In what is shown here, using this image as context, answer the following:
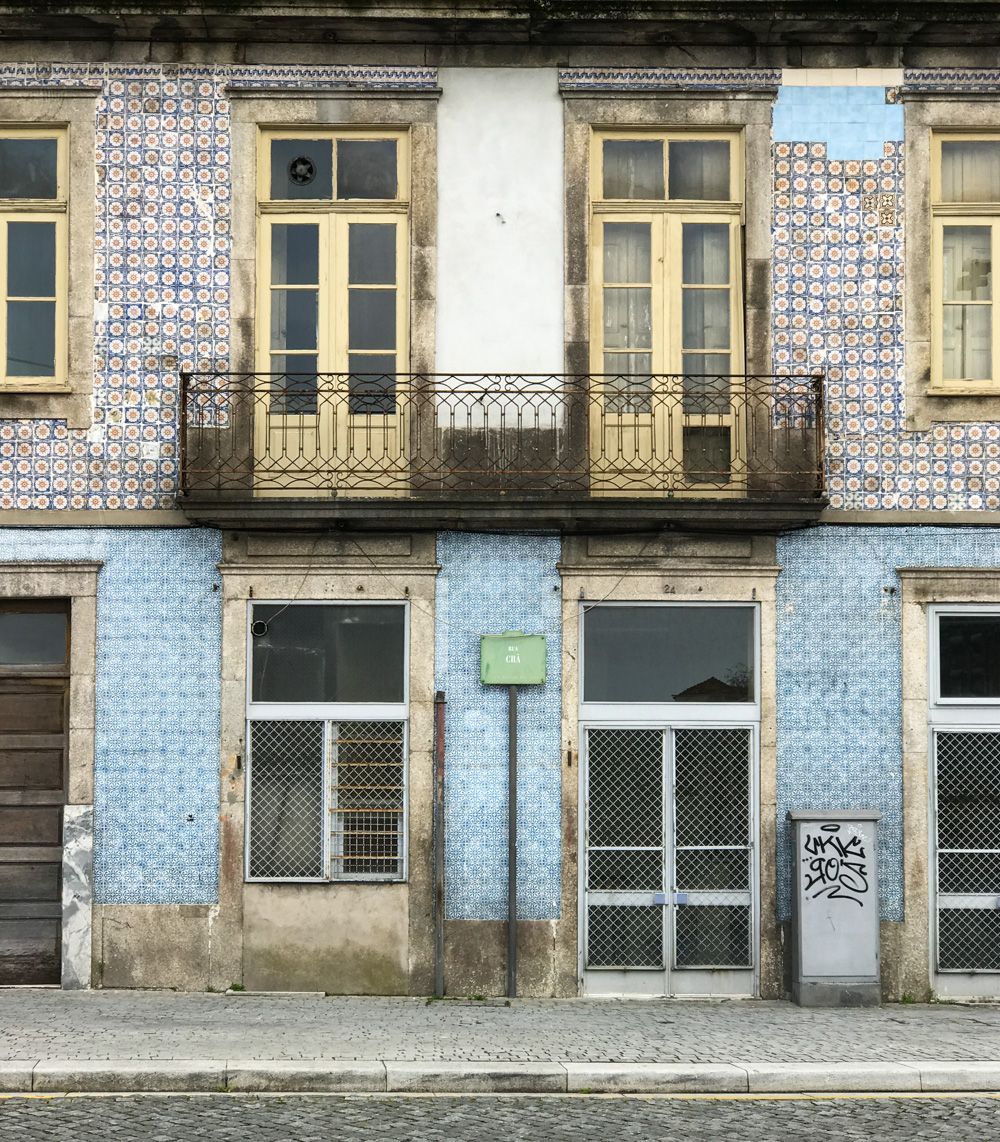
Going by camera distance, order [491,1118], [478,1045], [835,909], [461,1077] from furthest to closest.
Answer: [835,909] → [478,1045] → [461,1077] → [491,1118]

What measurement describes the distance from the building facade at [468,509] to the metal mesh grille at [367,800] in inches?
1.3

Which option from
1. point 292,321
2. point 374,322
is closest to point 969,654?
point 374,322

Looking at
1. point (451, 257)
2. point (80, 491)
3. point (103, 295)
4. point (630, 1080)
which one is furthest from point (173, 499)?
point (630, 1080)

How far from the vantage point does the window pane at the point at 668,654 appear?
1276 centimetres

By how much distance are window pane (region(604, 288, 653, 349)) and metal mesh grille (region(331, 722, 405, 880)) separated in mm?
3498

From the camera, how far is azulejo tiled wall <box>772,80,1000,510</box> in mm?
12828

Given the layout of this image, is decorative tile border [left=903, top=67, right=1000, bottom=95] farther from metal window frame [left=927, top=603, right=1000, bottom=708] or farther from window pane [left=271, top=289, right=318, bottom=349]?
window pane [left=271, top=289, right=318, bottom=349]

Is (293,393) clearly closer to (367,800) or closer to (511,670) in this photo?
(511,670)

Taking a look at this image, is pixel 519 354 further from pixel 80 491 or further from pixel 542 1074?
pixel 542 1074

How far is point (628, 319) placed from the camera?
13117 millimetres

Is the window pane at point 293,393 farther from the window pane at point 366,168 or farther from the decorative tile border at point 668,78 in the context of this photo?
the decorative tile border at point 668,78

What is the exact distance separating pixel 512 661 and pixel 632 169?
3.96m

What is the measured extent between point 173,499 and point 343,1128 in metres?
5.62

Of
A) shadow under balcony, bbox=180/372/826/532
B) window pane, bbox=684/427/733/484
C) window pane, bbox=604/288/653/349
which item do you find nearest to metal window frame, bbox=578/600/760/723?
shadow under balcony, bbox=180/372/826/532
